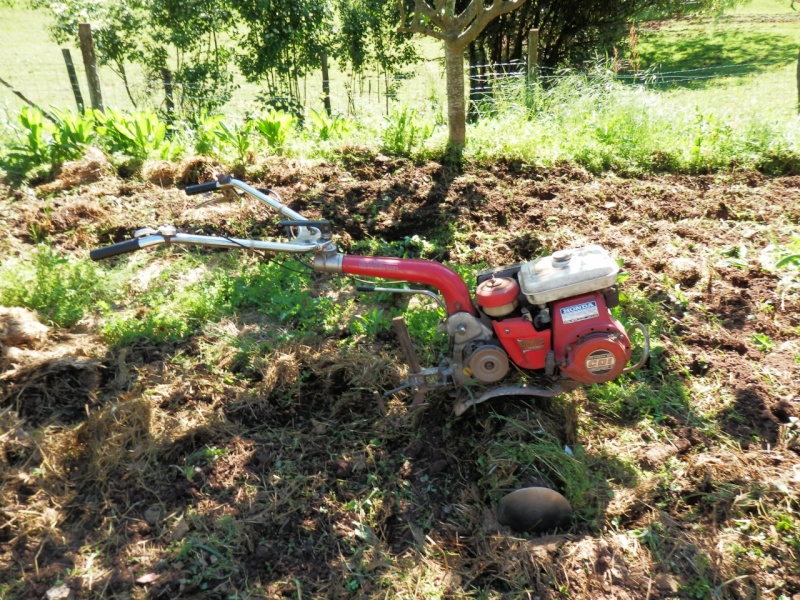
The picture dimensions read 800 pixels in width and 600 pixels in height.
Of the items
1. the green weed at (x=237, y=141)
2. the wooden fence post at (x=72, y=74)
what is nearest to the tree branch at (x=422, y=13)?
the green weed at (x=237, y=141)

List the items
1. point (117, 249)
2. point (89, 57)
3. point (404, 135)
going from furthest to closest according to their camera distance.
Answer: point (89, 57), point (404, 135), point (117, 249)

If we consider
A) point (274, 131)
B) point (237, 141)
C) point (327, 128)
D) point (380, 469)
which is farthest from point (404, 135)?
point (380, 469)

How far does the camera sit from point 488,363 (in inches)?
122

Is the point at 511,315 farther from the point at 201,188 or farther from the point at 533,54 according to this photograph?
the point at 533,54

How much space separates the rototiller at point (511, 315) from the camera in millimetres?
2982

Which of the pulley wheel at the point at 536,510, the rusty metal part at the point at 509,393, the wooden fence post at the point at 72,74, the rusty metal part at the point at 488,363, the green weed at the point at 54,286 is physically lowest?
the pulley wheel at the point at 536,510

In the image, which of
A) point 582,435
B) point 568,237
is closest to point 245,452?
point 582,435

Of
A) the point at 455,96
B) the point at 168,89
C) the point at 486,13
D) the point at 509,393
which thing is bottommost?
the point at 509,393

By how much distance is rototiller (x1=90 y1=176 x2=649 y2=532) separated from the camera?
2.98 metres

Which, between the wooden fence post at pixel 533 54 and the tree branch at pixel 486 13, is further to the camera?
the wooden fence post at pixel 533 54

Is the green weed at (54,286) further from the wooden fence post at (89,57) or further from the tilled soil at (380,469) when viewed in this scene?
the wooden fence post at (89,57)

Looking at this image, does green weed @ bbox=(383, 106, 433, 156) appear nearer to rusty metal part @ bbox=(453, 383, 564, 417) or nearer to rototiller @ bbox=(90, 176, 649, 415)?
rototiller @ bbox=(90, 176, 649, 415)

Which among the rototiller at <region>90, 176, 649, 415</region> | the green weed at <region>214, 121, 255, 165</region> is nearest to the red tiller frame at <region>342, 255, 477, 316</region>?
the rototiller at <region>90, 176, 649, 415</region>

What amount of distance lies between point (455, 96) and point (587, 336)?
157 inches
